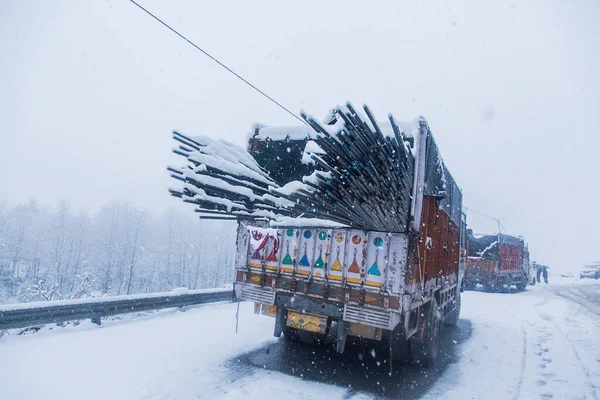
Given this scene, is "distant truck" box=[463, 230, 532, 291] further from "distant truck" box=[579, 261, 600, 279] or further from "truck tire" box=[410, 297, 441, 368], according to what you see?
"distant truck" box=[579, 261, 600, 279]

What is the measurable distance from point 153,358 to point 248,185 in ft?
10.2

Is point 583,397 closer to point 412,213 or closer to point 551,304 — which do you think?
point 412,213

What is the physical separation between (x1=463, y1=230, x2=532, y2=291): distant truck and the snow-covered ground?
10.4 metres

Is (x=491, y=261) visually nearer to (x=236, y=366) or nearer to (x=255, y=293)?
(x=255, y=293)

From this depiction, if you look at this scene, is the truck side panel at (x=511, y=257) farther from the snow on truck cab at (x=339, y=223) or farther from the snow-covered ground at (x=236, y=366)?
the snow on truck cab at (x=339, y=223)

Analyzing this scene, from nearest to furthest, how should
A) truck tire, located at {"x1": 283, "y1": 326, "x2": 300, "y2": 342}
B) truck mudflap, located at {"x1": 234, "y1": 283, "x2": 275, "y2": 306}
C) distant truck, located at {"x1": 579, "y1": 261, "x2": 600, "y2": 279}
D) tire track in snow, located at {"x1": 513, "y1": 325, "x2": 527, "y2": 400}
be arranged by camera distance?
tire track in snow, located at {"x1": 513, "y1": 325, "x2": 527, "y2": 400} < truck mudflap, located at {"x1": 234, "y1": 283, "x2": 275, "y2": 306} < truck tire, located at {"x1": 283, "y1": 326, "x2": 300, "y2": 342} < distant truck, located at {"x1": 579, "y1": 261, "x2": 600, "y2": 279}

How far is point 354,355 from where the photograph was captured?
20.8ft

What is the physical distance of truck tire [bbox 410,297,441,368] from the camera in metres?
5.82

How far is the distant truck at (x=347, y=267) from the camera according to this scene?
4.64 meters

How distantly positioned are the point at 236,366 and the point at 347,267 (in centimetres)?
238

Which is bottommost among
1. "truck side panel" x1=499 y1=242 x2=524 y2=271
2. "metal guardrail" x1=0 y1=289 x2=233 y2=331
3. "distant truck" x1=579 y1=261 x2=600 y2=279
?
"metal guardrail" x1=0 y1=289 x2=233 y2=331

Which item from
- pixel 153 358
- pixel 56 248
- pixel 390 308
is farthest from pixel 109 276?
pixel 390 308

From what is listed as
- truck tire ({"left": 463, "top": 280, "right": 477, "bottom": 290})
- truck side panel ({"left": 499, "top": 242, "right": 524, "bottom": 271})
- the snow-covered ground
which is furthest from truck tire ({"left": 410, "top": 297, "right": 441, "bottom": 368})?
truck tire ({"left": 463, "top": 280, "right": 477, "bottom": 290})

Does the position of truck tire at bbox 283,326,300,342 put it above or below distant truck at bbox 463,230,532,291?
below
